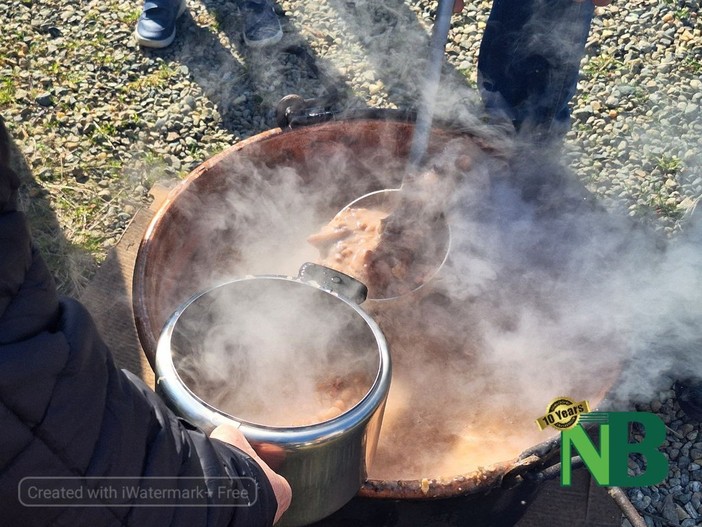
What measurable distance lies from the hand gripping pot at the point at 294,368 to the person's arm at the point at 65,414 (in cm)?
29

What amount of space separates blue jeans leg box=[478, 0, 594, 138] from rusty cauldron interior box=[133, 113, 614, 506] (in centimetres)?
81

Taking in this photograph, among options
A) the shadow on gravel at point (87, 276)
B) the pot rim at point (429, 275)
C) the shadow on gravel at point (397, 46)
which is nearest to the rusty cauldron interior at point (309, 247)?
the pot rim at point (429, 275)

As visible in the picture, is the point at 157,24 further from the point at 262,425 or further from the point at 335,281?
the point at 262,425

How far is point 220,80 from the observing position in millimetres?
3379

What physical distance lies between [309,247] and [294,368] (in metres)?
0.65

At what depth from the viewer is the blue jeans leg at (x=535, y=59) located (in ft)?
8.86

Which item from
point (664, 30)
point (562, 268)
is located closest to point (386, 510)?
point (562, 268)

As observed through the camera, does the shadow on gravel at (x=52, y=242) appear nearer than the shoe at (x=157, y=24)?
Answer: Yes

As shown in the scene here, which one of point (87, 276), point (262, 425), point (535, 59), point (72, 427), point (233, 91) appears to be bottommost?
point (87, 276)

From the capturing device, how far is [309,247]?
2.24 metres

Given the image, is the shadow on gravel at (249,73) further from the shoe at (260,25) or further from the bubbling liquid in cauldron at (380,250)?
the bubbling liquid in cauldron at (380,250)

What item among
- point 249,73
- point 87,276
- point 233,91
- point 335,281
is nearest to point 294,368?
point 335,281

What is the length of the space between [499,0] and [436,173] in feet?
4.05

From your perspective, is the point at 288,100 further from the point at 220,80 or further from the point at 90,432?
the point at 90,432
